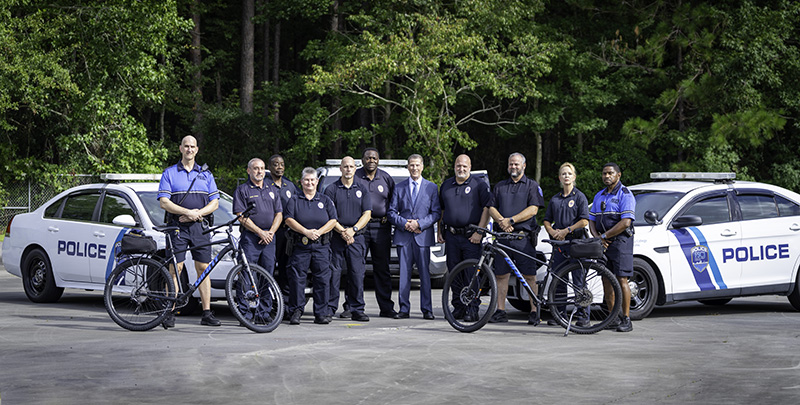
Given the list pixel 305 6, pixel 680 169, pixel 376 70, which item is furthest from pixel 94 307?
pixel 305 6

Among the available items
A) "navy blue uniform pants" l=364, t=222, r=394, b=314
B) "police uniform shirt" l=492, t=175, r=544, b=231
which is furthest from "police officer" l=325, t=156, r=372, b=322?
"police uniform shirt" l=492, t=175, r=544, b=231

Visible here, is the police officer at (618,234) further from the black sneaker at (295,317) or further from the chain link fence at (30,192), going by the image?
the chain link fence at (30,192)

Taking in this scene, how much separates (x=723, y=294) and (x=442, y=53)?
729 inches

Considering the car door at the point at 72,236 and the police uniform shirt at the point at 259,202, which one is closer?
the police uniform shirt at the point at 259,202

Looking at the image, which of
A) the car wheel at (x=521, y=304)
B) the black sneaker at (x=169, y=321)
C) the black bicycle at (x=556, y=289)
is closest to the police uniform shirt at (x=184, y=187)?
the black sneaker at (x=169, y=321)

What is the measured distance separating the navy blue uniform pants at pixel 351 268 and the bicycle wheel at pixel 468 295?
45.2 inches

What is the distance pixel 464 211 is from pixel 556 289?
1.43 meters

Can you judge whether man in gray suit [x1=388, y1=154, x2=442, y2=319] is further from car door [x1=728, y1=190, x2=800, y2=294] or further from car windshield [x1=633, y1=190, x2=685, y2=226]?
car door [x1=728, y1=190, x2=800, y2=294]

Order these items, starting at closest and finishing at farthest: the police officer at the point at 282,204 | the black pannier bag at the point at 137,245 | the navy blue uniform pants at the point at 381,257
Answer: the black pannier bag at the point at 137,245 < the police officer at the point at 282,204 < the navy blue uniform pants at the point at 381,257

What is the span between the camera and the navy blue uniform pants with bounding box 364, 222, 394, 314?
37.6 ft

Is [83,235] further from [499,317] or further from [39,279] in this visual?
[499,317]

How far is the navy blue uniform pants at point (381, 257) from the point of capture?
1147cm

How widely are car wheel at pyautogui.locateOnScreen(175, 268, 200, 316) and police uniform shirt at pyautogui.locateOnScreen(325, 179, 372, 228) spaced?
187 centimetres

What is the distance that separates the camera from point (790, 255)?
39.4 ft
